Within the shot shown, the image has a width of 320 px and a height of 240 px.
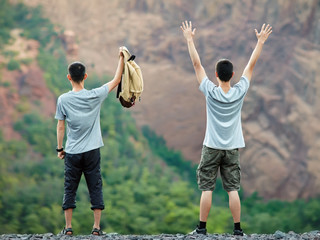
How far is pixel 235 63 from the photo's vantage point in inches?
744

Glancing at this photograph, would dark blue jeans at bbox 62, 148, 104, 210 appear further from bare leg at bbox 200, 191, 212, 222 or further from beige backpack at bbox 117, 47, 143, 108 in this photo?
bare leg at bbox 200, 191, 212, 222

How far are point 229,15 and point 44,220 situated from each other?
9.93m

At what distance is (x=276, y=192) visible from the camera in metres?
17.3

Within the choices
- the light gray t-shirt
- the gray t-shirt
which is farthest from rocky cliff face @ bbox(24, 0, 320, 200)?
the gray t-shirt

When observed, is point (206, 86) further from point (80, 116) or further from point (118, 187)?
point (118, 187)

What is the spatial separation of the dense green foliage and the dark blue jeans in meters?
10.0

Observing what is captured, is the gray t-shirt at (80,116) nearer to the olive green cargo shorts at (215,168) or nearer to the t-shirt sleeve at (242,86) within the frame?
the olive green cargo shorts at (215,168)

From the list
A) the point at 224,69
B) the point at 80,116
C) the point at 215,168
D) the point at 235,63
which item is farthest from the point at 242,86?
the point at 235,63

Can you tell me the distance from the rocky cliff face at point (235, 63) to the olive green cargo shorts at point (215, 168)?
12922 mm

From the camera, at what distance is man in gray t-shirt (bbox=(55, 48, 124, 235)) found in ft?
15.4

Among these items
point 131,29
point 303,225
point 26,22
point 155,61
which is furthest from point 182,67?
point 303,225

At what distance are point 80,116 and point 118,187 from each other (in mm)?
11536

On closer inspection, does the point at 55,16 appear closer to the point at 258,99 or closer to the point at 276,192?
the point at 258,99

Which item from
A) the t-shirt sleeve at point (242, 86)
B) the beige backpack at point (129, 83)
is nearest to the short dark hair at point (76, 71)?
the beige backpack at point (129, 83)
